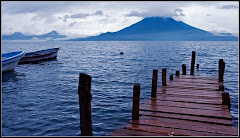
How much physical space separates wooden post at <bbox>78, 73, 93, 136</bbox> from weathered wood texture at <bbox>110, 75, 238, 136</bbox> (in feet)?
3.28

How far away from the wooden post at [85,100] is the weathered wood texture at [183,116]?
100cm

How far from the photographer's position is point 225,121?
783 centimetres

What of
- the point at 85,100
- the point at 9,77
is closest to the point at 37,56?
the point at 9,77

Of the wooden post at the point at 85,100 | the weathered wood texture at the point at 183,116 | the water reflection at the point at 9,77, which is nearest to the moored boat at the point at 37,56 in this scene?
the water reflection at the point at 9,77

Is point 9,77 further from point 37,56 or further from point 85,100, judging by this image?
point 85,100

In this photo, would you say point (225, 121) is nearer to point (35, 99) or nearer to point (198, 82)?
point (198, 82)

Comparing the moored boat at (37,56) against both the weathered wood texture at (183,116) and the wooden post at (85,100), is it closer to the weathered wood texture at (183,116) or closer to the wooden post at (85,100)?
the weathered wood texture at (183,116)

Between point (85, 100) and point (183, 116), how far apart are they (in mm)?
4078

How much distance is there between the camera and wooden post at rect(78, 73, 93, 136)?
5.61 meters

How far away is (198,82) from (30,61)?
2840cm

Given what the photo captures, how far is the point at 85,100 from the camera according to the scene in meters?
5.72

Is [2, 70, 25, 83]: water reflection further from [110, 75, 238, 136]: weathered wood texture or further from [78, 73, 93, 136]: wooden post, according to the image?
[78, 73, 93, 136]: wooden post

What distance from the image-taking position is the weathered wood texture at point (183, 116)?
6.91 meters

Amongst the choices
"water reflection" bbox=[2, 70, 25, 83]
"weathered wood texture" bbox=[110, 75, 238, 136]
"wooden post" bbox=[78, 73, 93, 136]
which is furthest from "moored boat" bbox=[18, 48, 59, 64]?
"wooden post" bbox=[78, 73, 93, 136]
